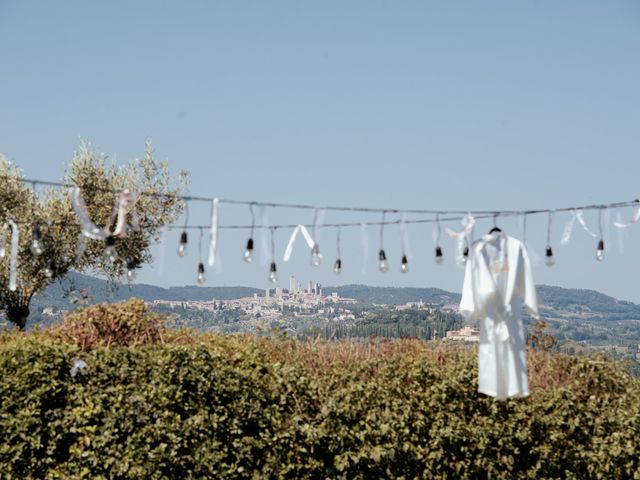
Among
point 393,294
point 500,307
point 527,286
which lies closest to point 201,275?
point 500,307

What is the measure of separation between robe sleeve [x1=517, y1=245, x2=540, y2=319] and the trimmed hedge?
1.99 meters

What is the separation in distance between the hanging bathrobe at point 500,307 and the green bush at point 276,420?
1.66 metres

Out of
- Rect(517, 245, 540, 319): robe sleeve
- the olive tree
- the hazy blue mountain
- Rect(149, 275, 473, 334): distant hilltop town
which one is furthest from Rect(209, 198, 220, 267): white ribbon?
the hazy blue mountain

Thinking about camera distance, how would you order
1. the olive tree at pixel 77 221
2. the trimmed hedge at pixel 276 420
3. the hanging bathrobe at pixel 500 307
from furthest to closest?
1. the olive tree at pixel 77 221
2. the trimmed hedge at pixel 276 420
3. the hanging bathrobe at pixel 500 307

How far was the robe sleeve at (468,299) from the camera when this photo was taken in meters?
7.68

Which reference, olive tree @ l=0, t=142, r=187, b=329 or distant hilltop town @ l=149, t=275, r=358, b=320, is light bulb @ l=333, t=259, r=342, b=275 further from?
distant hilltop town @ l=149, t=275, r=358, b=320

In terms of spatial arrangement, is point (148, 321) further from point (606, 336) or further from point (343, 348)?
point (606, 336)


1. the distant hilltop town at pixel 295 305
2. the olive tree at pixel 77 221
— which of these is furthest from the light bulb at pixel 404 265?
the distant hilltop town at pixel 295 305

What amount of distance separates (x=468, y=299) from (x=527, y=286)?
0.59 meters

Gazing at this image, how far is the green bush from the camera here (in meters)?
8.38

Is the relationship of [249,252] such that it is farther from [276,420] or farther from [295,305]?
[295,305]

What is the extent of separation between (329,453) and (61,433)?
2.90 m

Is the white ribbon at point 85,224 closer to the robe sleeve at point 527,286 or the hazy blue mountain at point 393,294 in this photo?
the robe sleeve at point 527,286

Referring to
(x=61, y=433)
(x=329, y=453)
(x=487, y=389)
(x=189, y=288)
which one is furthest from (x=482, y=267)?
(x=189, y=288)
